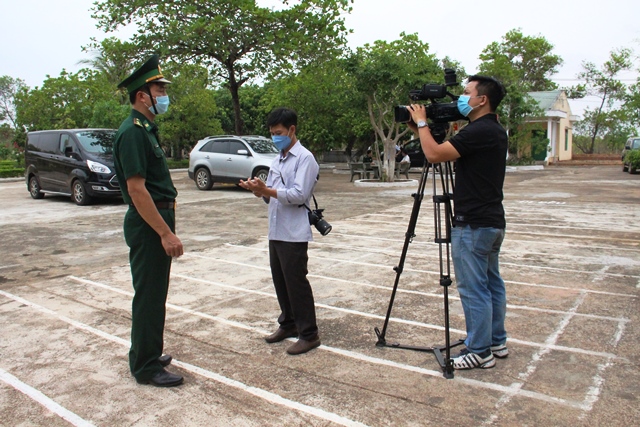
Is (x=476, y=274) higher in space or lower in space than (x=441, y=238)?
lower

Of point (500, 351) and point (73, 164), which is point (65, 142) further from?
point (500, 351)

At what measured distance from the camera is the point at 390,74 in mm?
15227

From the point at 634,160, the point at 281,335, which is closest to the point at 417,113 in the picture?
the point at 281,335

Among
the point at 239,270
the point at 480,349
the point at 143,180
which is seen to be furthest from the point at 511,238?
the point at 143,180

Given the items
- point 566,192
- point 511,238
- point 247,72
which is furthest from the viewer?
point 247,72

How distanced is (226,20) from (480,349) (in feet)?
50.1

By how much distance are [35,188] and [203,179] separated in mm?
4356

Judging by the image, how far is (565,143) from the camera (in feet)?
114

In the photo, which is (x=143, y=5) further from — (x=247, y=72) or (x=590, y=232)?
(x=590, y=232)

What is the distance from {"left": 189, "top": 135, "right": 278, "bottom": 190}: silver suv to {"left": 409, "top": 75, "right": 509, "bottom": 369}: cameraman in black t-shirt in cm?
1106

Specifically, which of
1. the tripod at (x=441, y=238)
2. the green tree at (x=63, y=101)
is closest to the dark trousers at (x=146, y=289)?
the tripod at (x=441, y=238)

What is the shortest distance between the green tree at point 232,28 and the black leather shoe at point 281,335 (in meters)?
13.8

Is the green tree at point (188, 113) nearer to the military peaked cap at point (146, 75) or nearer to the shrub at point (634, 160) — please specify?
the shrub at point (634, 160)

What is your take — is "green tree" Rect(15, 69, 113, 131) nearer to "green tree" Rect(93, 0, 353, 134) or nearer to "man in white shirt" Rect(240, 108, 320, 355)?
"green tree" Rect(93, 0, 353, 134)
